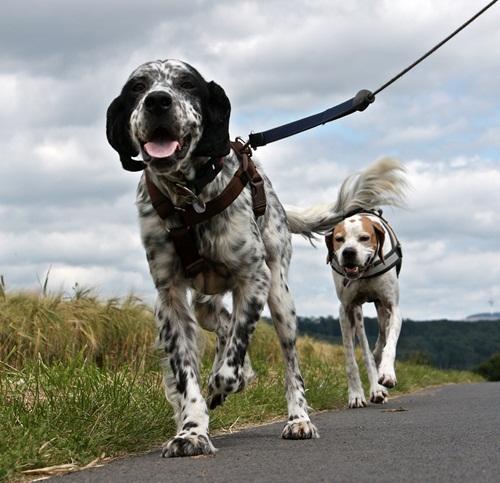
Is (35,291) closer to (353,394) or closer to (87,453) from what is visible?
(353,394)

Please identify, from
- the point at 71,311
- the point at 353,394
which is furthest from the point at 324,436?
the point at 71,311

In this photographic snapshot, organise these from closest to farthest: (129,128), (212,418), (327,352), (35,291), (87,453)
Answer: (87,453), (129,128), (212,418), (35,291), (327,352)

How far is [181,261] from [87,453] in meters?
1.19

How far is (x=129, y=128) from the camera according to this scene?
5.20 metres

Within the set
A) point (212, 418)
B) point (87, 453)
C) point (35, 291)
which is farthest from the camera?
point (35, 291)

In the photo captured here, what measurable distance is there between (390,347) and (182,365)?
13.4ft

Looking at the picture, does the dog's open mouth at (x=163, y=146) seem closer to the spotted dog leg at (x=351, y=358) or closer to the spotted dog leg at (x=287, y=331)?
the spotted dog leg at (x=287, y=331)

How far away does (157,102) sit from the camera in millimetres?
4852

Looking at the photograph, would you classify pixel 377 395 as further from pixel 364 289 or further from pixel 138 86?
pixel 138 86

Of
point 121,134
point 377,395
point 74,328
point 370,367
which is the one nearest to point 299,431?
point 121,134

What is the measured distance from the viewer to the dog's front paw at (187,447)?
469 centimetres

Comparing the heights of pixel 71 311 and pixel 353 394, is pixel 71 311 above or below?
above

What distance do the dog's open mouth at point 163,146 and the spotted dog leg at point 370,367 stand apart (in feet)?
15.4

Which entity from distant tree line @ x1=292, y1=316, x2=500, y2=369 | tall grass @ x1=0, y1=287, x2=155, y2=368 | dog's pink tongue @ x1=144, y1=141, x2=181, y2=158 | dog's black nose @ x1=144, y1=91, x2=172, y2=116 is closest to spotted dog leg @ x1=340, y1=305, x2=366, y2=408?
tall grass @ x1=0, y1=287, x2=155, y2=368
